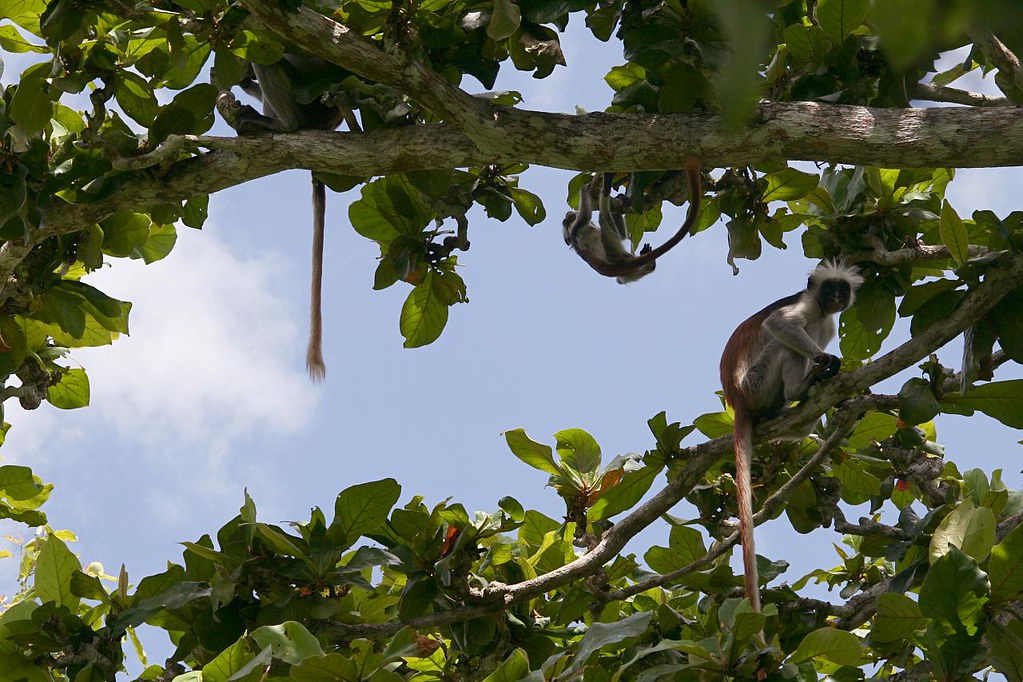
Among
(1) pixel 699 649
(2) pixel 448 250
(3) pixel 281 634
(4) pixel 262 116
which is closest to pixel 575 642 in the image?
(1) pixel 699 649

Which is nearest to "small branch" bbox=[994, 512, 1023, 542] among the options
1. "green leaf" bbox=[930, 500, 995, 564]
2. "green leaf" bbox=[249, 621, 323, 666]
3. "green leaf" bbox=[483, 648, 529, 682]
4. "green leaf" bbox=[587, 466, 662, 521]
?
"green leaf" bbox=[930, 500, 995, 564]

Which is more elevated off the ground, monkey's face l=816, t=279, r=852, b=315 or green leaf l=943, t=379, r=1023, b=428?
monkey's face l=816, t=279, r=852, b=315

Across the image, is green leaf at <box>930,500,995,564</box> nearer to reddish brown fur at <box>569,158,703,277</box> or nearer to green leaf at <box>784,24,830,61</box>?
reddish brown fur at <box>569,158,703,277</box>

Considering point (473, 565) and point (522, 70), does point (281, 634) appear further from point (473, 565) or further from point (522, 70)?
point (522, 70)

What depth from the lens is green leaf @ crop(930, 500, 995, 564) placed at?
Result: 114 inches

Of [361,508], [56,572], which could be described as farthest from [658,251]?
[56,572]

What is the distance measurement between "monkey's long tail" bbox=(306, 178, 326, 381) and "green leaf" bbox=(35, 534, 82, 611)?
53.2 inches

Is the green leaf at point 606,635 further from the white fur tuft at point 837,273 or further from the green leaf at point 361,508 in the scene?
the white fur tuft at point 837,273

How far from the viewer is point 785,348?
5.48 metres

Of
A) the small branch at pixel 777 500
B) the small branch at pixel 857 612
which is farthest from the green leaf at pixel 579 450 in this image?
the small branch at pixel 857 612

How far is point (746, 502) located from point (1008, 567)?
1169mm

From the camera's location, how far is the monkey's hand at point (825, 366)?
15.5ft

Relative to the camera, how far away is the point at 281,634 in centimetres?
285

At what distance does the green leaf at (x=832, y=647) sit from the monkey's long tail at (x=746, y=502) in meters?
0.36
